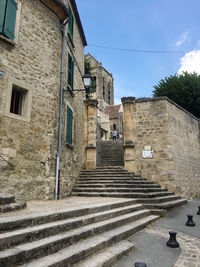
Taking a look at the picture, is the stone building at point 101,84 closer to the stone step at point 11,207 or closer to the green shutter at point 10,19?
the green shutter at point 10,19

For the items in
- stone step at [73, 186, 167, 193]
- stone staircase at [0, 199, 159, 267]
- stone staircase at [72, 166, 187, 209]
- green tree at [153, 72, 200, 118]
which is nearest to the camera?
stone staircase at [0, 199, 159, 267]

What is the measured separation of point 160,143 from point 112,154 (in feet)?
12.6

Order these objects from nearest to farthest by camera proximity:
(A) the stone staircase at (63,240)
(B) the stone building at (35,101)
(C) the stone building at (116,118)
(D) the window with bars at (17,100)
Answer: (A) the stone staircase at (63,240), (B) the stone building at (35,101), (D) the window with bars at (17,100), (C) the stone building at (116,118)

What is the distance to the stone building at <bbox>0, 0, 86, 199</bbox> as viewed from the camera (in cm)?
538

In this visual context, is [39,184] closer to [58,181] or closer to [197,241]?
[58,181]

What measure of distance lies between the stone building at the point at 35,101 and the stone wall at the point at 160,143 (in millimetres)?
3518

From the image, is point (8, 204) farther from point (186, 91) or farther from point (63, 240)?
point (186, 91)

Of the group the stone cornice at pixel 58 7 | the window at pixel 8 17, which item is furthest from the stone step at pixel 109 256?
the stone cornice at pixel 58 7

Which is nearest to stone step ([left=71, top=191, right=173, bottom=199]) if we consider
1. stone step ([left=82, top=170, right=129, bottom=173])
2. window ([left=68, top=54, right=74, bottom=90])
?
stone step ([left=82, top=170, right=129, bottom=173])

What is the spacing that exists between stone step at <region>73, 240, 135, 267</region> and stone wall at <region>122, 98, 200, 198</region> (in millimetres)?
6284

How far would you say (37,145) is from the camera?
612cm

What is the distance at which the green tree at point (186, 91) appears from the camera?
51.8ft

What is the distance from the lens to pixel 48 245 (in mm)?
2625

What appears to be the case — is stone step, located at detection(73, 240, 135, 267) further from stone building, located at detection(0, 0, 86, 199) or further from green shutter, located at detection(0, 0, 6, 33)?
green shutter, located at detection(0, 0, 6, 33)
